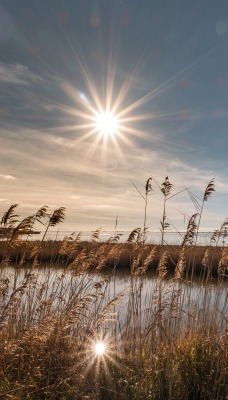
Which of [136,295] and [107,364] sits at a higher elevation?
[136,295]

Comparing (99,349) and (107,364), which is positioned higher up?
(99,349)

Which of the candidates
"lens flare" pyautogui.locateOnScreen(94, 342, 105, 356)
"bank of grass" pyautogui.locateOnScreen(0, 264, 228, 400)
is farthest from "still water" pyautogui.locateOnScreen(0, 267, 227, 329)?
"lens flare" pyautogui.locateOnScreen(94, 342, 105, 356)

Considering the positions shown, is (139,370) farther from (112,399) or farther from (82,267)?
(82,267)

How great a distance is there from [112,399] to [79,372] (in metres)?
0.71

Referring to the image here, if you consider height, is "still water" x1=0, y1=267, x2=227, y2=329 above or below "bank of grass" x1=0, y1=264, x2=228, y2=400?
above

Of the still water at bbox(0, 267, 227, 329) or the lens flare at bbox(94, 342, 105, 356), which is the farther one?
the lens flare at bbox(94, 342, 105, 356)

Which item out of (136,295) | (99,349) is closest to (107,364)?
(99,349)

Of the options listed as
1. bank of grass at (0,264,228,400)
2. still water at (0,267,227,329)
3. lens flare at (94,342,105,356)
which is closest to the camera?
bank of grass at (0,264,228,400)

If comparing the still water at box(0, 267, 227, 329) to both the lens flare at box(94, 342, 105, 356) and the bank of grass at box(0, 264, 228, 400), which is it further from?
the lens flare at box(94, 342, 105, 356)

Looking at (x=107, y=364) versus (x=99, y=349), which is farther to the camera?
(x=99, y=349)

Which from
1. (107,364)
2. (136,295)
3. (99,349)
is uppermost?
(136,295)

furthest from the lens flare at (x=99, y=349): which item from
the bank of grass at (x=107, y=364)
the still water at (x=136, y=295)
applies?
the still water at (x=136, y=295)

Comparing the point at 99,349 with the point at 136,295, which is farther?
the point at 99,349

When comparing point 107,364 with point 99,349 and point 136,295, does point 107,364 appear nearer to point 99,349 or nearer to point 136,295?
point 99,349
